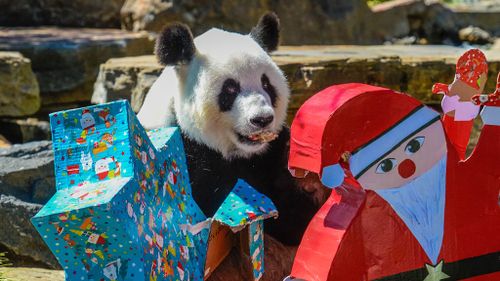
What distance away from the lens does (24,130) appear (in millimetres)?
4746

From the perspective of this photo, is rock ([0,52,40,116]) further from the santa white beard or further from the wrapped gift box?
the santa white beard

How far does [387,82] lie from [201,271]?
1863mm

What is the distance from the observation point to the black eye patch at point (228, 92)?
2088 mm

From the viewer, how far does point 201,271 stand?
1.74m

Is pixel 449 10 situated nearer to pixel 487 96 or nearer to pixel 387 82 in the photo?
pixel 387 82

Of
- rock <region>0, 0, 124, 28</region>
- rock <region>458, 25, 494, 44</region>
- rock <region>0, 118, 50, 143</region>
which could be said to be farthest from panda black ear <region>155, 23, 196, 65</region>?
rock <region>458, 25, 494, 44</region>

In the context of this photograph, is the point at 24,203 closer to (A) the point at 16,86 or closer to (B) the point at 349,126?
(B) the point at 349,126

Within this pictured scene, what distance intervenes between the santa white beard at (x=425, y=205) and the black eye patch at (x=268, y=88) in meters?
0.67

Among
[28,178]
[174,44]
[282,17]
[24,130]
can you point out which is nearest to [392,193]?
[174,44]

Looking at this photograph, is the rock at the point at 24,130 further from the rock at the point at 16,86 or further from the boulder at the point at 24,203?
the boulder at the point at 24,203

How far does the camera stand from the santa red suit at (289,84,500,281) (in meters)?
1.49

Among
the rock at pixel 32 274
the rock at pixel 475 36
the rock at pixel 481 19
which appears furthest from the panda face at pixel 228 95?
the rock at pixel 481 19

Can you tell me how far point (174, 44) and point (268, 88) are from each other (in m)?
0.31

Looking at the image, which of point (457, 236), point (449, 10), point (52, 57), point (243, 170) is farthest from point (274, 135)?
point (449, 10)
